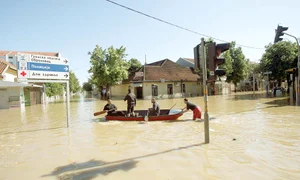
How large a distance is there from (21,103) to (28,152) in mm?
20643

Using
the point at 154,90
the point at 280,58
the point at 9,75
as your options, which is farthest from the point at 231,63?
the point at 9,75

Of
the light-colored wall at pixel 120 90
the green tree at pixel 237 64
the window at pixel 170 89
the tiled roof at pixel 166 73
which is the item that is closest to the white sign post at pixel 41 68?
the tiled roof at pixel 166 73

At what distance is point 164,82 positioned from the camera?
33.2 metres

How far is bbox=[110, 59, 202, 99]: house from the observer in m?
32.0

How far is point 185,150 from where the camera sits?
19.6 feet

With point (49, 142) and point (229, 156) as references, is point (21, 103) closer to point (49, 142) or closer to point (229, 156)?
point (49, 142)

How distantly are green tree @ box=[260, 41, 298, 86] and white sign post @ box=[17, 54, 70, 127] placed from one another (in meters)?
26.8

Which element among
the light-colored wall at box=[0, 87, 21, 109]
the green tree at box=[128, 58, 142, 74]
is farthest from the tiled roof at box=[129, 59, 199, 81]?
the light-colored wall at box=[0, 87, 21, 109]

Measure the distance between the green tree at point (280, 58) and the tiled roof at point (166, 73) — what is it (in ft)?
40.1

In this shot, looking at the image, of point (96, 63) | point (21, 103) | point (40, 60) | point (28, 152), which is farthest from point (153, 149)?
point (96, 63)

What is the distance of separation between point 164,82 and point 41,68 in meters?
24.9

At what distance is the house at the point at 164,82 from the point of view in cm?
3203

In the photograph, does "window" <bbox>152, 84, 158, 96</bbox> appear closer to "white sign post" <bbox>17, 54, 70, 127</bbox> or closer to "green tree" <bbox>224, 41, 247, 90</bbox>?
"green tree" <bbox>224, 41, 247, 90</bbox>

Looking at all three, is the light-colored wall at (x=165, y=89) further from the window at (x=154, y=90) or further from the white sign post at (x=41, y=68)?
the white sign post at (x=41, y=68)
